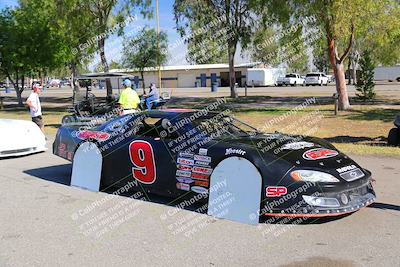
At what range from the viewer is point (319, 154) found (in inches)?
222

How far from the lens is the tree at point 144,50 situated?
39.0 m

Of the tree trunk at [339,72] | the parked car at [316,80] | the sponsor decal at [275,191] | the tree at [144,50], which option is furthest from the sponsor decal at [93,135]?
the parked car at [316,80]

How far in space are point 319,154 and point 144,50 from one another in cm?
3519

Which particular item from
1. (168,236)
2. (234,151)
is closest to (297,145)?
(234,151)

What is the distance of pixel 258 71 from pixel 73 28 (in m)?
38.7

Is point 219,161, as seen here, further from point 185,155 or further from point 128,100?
point 128,100

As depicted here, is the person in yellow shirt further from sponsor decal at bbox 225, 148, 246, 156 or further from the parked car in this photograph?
the parked car

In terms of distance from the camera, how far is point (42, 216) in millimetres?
5984

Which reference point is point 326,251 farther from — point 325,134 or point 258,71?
point 258,71

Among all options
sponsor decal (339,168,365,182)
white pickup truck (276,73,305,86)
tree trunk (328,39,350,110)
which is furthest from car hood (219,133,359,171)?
white pickup truck (276,73,305,86)

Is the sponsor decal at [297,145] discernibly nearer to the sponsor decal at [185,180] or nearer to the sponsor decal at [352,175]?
the sponsor decal at [352,175]

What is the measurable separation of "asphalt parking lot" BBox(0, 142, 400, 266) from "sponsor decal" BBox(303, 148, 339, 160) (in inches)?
29.5

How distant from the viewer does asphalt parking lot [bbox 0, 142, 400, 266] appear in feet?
14.7

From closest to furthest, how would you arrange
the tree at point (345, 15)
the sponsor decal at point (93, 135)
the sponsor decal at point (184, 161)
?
the sponsor decal at point (184, 161)
the sponsor decal at point (93, 135)
the tree at point (345, 15)
